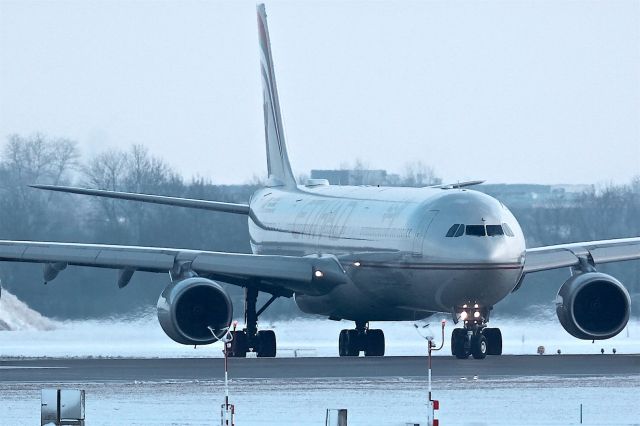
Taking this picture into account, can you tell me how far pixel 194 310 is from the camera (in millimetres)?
35938

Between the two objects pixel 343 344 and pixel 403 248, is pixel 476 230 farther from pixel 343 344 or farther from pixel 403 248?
pixel 343 344

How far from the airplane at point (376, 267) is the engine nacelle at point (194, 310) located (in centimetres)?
3

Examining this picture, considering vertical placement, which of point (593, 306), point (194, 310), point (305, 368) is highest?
point (593, 306)

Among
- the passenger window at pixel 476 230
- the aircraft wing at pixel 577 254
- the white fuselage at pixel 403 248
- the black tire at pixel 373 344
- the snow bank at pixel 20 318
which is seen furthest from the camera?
the snow bank at pixel 20 318

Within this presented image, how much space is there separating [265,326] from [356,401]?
22.9 meters

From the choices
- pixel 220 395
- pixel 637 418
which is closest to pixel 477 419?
pixel 637 418

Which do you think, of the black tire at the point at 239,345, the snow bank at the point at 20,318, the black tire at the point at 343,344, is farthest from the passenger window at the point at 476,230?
the snow bank at the point at 20,318

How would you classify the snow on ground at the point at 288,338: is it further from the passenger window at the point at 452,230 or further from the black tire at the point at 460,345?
the passenger window at the point at 452,230

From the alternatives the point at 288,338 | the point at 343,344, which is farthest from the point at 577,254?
the point at 288,338

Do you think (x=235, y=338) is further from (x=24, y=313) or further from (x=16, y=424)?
(x=16, y=424)

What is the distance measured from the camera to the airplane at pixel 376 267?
112 ft

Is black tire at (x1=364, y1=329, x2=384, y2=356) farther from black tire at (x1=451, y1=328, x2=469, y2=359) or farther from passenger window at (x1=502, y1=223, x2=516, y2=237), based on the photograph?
passenger window at (x1=502, y1=223, x2=516, y2=237)

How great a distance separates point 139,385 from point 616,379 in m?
7.36

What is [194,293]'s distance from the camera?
3572 cm
